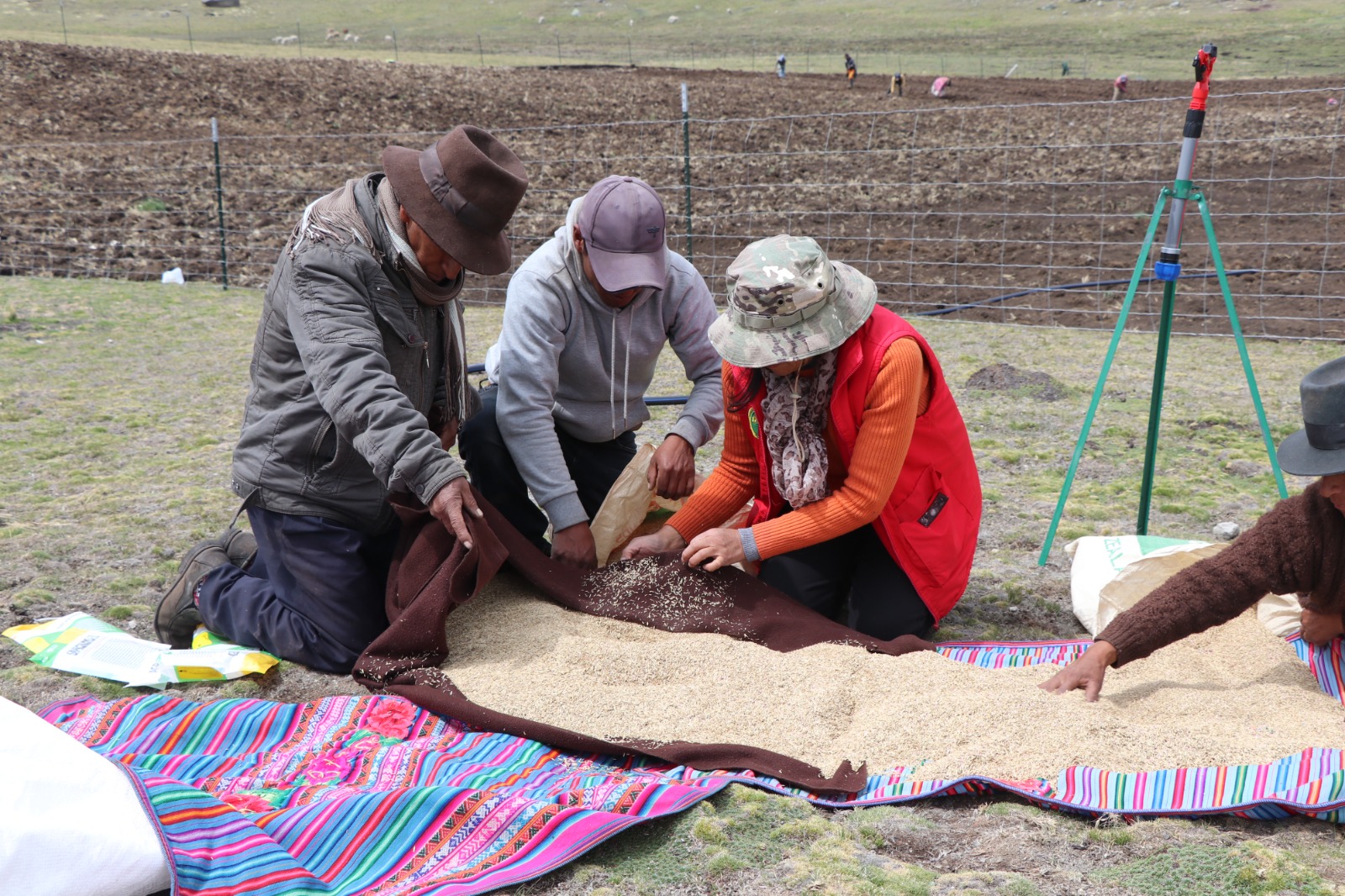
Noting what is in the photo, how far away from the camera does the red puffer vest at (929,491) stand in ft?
9.70

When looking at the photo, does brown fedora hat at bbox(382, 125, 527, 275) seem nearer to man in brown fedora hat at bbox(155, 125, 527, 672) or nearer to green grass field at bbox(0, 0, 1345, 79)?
man in brown fedora hat at bbox(155, 125, 527, 672)

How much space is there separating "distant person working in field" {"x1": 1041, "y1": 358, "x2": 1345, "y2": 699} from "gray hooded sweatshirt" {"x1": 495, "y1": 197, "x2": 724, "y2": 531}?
1.44 meters

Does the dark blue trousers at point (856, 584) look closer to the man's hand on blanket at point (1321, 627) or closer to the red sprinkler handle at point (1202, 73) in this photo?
the man's hand on blanket at point (1321, 627)

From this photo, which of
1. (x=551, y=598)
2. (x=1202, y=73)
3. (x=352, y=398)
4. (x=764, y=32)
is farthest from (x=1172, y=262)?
(x=764, y=32)

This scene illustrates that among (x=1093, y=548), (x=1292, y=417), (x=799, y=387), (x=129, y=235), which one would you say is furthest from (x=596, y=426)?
(x=129, y=235)

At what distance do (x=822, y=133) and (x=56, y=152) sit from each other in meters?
9.45

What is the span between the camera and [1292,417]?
5027 millimetres

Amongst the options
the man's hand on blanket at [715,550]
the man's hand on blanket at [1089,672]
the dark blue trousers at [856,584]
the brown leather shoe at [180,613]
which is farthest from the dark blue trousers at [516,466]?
the man's hand on blanket at [1089,672]

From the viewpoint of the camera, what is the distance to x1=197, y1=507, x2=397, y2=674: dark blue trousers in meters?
2.91

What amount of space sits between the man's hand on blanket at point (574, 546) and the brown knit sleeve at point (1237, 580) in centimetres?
146

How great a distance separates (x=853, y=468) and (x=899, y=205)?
8752mm

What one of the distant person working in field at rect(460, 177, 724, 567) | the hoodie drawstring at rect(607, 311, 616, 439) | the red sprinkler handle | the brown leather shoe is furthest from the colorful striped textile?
the red sprinkler handle

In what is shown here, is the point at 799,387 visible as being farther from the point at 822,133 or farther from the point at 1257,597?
the point at 822,133

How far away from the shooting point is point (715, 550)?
2998mm
